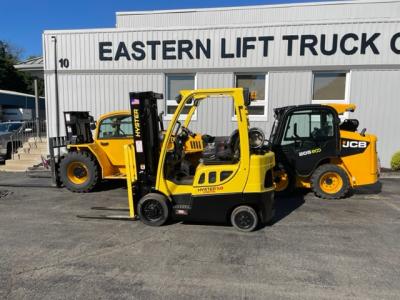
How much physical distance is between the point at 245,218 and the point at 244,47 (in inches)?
281

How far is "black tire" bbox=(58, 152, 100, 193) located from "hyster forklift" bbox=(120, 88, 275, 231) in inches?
96.4

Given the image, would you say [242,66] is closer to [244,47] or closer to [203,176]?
[244,47]

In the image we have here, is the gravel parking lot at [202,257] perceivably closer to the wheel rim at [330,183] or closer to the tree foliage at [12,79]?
the wheel rim at [330,183]

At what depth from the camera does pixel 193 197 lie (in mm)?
4863

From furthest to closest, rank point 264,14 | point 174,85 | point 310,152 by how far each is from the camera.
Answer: point 264,14 → point 174,85 → point 310,152

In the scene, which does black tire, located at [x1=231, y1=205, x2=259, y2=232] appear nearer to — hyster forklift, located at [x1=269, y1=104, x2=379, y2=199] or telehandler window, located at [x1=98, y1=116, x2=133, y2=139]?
hyster forklift, located at [x1=269, y1=104, x2=379, y2=199]

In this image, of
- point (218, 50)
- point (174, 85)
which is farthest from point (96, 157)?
point (218, 50)

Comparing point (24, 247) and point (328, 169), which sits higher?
point (328, 169)

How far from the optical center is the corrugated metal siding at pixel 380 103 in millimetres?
9906

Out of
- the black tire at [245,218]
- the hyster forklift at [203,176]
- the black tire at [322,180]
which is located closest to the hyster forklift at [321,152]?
the black tire at [322,180]

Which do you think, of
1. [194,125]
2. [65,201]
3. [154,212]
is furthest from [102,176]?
[194,125]

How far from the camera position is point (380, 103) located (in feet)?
32.8

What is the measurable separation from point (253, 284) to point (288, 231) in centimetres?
173

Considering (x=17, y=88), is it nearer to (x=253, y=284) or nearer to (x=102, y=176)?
(x=102, y=176)
